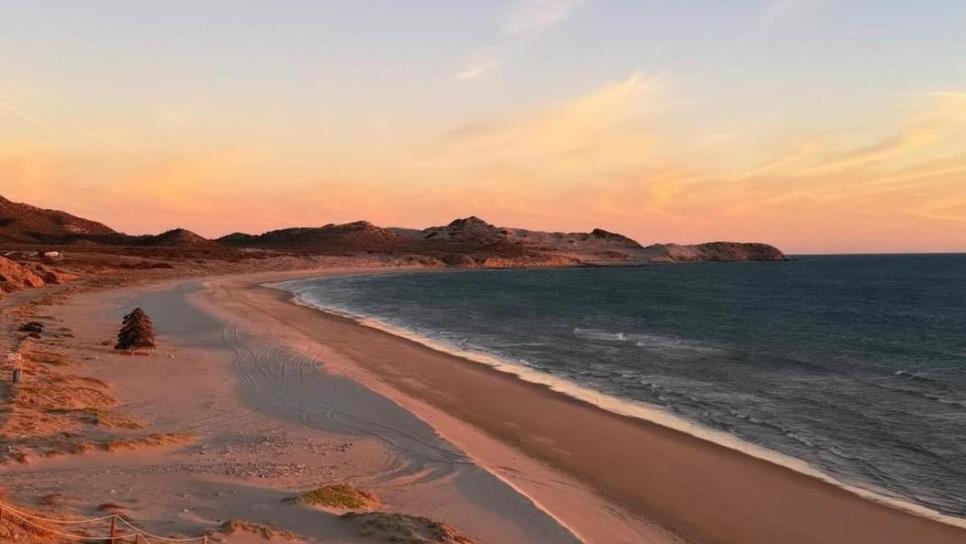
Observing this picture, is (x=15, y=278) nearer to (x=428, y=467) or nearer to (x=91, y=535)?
(x=428, y=467)

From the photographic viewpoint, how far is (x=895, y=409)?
2378 centimetres

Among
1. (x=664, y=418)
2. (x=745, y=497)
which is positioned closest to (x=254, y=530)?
(x=745, y=497)

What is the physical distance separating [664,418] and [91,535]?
640 inches

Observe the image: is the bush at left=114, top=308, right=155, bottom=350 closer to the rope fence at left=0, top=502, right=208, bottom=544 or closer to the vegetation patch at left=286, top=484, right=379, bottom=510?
the vegetation patch at left=286, top=484, right=379, bottom=510

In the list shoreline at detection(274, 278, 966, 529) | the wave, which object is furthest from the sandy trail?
the wave

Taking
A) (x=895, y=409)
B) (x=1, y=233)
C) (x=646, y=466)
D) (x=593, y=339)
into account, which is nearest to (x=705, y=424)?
(x=646, y=466)

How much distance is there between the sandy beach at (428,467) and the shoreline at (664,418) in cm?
39

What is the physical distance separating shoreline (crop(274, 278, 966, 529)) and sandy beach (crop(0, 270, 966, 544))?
392 millimetres

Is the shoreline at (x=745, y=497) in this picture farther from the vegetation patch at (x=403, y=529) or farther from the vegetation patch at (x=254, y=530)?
the vegetation patch at (x=254, y=530)

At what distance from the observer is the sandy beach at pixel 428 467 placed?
12.2 m

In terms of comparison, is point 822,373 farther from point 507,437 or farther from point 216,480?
point 216,480

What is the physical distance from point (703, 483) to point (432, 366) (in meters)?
16.2

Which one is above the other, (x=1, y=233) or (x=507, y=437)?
(x=1, y=233)

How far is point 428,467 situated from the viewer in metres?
15.4
